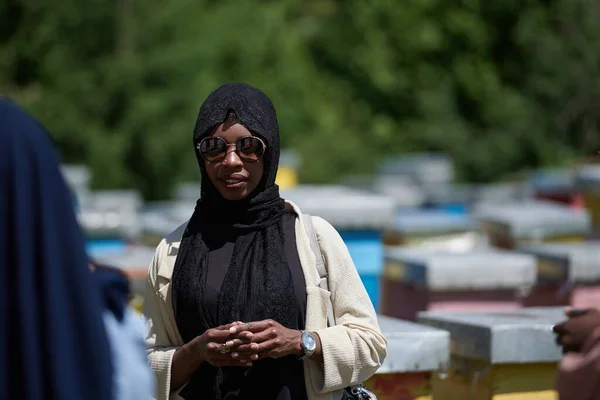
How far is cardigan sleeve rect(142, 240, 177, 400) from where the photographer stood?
3.17m

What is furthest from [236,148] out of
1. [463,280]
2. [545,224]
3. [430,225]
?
[430,225]

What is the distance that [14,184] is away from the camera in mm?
1960

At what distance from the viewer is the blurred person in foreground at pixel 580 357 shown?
8.73ft

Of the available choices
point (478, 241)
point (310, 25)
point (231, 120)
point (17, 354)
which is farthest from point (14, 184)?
point (310, 25)

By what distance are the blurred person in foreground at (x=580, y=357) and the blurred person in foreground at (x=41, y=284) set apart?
1.29m

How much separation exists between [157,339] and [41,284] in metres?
1.29

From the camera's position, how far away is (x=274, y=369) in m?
3.12

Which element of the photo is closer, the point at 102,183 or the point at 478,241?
the point at 478,241

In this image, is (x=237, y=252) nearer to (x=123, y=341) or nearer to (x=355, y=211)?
(x=123, y=341)

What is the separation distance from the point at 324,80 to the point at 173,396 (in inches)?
880

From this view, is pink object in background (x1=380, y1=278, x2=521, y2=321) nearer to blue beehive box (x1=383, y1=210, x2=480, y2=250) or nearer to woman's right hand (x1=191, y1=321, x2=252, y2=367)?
blue beehive box (x1=383, y1=210, x2=480, y2=250)

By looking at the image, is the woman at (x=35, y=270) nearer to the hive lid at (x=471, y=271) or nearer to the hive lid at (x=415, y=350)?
the hive lid at (x=415, y=350)

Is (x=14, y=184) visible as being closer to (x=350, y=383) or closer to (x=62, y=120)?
(x=350, y=383)

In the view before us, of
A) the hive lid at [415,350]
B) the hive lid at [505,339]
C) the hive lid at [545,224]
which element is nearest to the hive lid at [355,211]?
the hive lid at [545,224]
